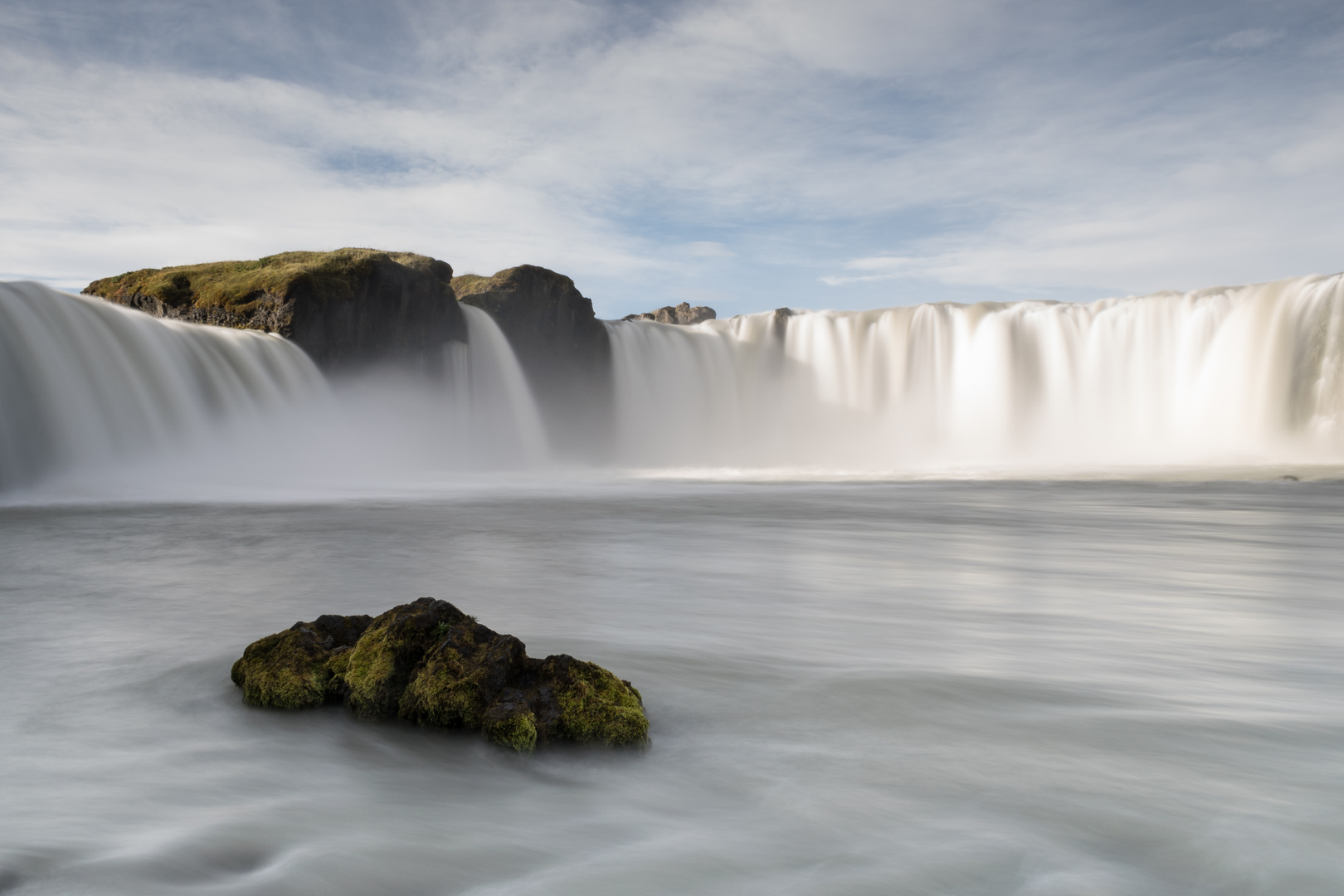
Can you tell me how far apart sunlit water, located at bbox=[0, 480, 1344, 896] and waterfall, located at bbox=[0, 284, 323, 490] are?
35.5ft

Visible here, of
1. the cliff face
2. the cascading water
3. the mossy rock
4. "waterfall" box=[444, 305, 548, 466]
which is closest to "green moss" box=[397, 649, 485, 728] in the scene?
the mossy rock

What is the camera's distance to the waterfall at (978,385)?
114 ft

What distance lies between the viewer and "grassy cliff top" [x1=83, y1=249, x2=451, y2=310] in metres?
25.4

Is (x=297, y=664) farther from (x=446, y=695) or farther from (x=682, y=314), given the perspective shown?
(x=682, y=314)

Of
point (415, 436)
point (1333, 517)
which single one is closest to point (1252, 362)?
point (1333, 517)

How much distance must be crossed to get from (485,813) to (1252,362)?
131 feet

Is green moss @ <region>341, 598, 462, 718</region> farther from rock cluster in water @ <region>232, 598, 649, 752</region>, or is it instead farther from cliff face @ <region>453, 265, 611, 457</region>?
cliff face @ <region>453, 265, 611, 457</region>

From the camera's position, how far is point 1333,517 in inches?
538

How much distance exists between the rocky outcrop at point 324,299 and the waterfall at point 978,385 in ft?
34.9

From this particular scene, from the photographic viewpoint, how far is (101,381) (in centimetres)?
1777

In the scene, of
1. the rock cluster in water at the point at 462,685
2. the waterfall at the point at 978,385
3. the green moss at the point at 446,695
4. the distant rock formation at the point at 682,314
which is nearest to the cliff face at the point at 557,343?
the waterfall at the point at 978,385

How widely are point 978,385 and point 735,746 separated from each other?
39883 millimetres

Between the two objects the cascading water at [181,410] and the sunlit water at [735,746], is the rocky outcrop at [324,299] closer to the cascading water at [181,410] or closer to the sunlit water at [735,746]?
the cascading water at [181,410]

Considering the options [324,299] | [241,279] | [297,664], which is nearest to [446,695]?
[297,664]
